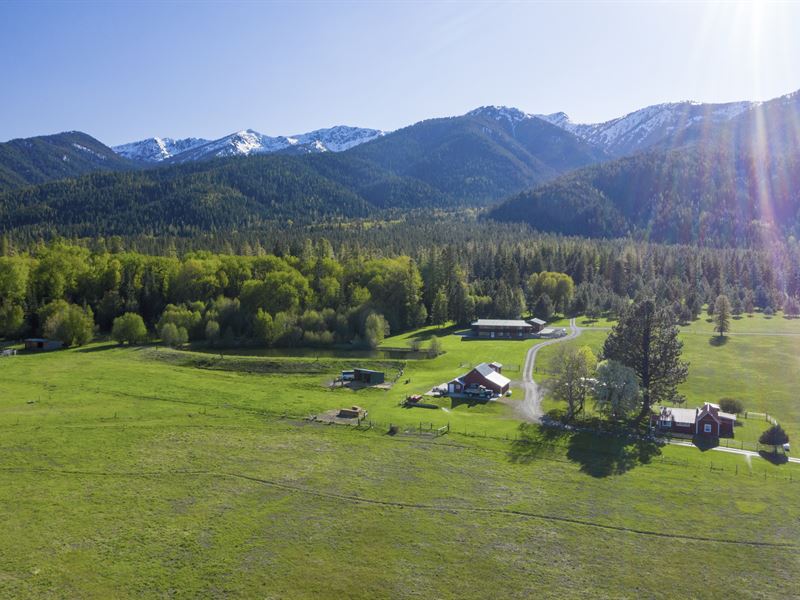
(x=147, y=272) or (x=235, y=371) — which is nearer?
(x=235, y=371)

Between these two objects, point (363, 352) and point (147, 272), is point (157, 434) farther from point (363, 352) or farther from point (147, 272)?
point (147, 272)

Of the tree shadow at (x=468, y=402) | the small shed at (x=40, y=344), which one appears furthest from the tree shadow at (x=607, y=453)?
the small shed at (x=40, y=344)

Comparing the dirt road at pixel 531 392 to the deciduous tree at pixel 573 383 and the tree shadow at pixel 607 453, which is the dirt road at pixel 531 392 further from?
the tree shadow at pixel 607 453

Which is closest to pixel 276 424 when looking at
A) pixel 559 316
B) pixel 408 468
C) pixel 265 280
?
pixel 408 468

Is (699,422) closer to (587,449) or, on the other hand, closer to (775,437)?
(775,437)

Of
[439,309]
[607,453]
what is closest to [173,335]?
[439,309]

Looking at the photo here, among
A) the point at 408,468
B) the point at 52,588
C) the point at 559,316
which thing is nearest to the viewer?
Answer: the point at 52,588
